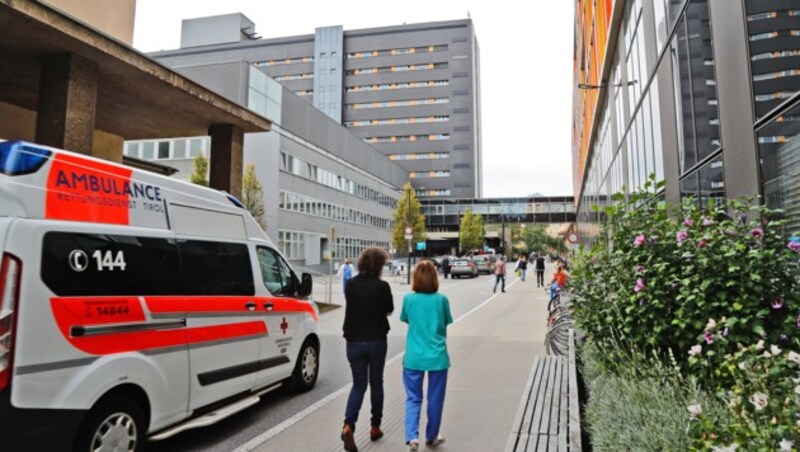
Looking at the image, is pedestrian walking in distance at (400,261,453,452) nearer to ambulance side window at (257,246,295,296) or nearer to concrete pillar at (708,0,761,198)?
ambulance side window at (257,246,295,296)

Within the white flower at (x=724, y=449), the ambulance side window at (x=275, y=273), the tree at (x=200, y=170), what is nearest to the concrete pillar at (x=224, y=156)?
the ambulance side window at (x=275, y=273)

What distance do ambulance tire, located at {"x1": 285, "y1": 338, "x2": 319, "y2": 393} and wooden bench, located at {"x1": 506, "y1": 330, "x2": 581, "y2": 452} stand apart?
9.91ft

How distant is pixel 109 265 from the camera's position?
13.4 feet

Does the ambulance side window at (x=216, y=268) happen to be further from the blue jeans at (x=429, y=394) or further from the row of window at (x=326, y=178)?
the row of window at (x=326, y=178)

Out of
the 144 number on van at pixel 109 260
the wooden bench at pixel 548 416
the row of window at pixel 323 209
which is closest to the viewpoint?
→ the wooden bench at pixel 548 416

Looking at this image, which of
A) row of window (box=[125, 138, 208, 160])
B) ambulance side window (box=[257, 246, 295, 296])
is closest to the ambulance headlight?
ambulance side window (box=[257, 246, 295, 296])

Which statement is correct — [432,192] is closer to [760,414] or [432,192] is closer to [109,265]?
[109,265]

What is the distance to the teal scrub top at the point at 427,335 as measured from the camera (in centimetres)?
457

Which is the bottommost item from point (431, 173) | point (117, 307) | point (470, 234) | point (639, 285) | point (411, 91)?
point (117, 307)

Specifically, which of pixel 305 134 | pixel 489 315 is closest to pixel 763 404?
pixel 489 315

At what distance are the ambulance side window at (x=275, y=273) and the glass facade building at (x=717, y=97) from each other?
4313 millimetres

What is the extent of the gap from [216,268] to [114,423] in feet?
5.94

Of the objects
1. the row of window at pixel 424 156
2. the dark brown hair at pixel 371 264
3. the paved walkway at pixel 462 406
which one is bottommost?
the paved walkway at pixel 462 406

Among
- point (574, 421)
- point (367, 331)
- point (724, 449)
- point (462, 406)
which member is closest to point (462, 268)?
point (462, 406)
